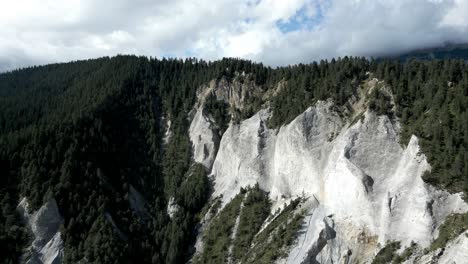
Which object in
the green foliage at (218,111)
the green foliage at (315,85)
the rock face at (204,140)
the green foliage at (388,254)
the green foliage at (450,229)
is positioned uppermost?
the green foliage at (315,85)

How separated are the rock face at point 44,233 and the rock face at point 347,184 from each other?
38613mm

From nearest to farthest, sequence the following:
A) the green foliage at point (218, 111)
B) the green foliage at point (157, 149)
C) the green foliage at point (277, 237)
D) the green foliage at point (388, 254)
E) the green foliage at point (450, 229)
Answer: the green foliage at point (450, 229), the green foliage at point (388, 254), the green foliage at point (277, 237), the green foliage at point (157, 149), the green foliage at point (218, 111)

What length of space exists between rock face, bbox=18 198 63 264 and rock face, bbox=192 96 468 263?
127 ft

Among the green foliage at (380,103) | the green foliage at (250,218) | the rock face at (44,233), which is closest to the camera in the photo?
the green foliage at (380,103)

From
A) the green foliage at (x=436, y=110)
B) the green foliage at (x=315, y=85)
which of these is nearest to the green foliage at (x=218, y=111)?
the green foliage at (x=315, y=85)

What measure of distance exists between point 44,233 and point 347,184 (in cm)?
6290

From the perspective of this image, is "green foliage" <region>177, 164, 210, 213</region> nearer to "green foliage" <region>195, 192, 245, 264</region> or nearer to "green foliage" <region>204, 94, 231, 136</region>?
"green foliage" <region>195, 192, 245, 264</region>

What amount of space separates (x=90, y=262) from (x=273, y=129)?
172 ft

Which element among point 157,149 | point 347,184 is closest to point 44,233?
point 157,149

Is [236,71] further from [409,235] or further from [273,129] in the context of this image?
[409,235]

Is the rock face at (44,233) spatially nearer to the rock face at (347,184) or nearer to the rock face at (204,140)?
the rock face at (347,184)

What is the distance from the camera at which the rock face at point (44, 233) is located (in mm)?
80062

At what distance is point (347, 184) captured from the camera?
241ft

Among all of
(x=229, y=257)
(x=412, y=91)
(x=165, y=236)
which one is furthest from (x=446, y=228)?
(x=165, y=236)
